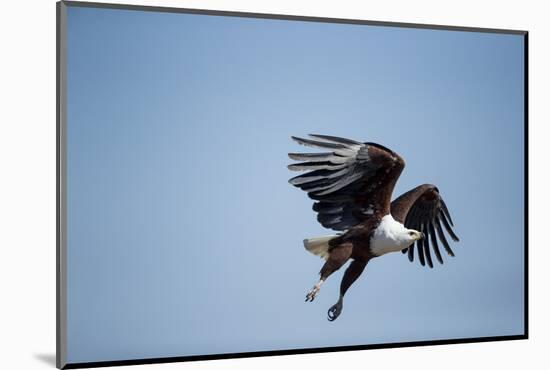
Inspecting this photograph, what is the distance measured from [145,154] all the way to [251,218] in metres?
0.73

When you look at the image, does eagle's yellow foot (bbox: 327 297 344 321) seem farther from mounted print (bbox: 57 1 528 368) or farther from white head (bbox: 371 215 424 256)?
white head (bbox: 371 215 424 256)

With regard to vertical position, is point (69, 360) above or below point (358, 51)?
below

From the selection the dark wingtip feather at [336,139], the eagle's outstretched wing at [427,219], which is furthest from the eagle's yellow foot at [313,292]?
the dark wingtip feather at [336,139]

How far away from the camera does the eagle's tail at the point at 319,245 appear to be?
264 inches

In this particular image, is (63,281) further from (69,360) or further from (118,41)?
(118,41)

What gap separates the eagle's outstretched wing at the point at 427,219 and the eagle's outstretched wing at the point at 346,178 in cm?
24

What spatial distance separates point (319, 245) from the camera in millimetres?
6723

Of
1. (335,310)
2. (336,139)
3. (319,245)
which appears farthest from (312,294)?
(336,139)

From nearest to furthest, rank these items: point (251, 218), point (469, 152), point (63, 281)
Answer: point (63, 281), point (251, 218), point (469, 152)

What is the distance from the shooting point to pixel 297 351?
22.0 ft

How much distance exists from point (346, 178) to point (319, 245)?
1.40ft

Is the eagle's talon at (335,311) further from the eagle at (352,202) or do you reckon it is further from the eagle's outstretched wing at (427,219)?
the eagle's outstretched wing at (427,219)

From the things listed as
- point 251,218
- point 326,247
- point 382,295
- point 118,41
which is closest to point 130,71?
point 118,41

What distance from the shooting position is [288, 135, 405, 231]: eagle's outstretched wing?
21.8 ft
